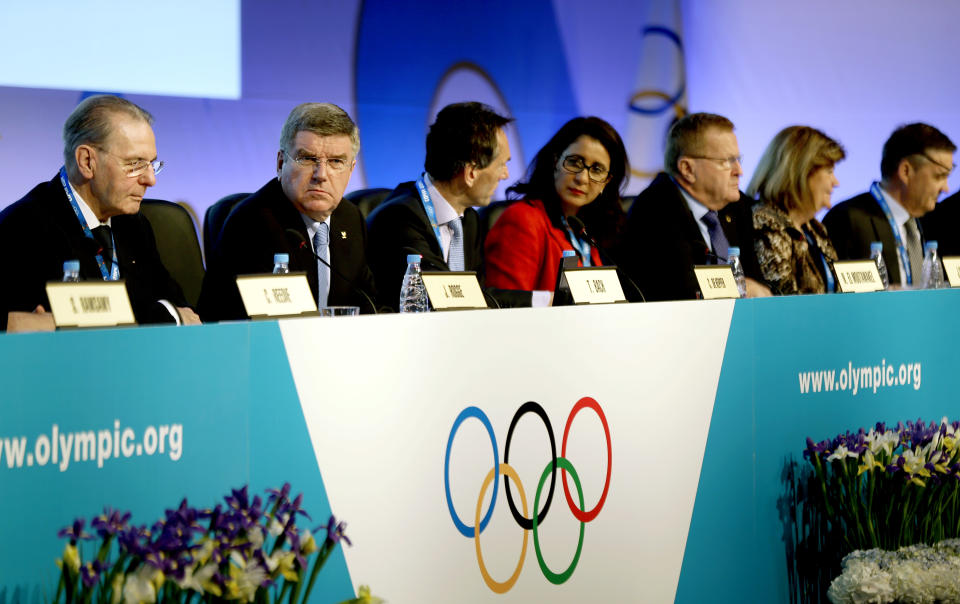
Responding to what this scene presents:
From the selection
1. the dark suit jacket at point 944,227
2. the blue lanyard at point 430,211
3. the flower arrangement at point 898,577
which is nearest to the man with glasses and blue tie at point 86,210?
the blue lanyard at point 430,211

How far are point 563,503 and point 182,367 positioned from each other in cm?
80

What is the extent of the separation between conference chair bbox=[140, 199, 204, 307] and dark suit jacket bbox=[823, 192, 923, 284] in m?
2.40

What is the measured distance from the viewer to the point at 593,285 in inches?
91.6

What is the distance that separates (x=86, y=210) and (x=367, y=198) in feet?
3.93

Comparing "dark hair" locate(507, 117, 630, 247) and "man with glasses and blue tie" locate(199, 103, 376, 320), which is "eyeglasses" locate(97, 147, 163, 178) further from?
"dark hair" locate(507, 117, 630, 247)

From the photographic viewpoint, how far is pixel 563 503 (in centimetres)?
204

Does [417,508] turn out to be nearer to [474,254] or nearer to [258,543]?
[258,543]

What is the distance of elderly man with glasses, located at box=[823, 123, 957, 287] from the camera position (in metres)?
4.30

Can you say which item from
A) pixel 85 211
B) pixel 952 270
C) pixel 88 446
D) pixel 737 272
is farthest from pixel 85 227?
pixel 952 270

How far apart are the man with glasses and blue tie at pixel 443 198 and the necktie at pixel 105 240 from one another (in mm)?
790

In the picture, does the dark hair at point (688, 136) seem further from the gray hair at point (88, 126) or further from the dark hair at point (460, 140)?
the gray hair at point (88, 126)

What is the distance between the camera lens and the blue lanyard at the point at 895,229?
4301mm

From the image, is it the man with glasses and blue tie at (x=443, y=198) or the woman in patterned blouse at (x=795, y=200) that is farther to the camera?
the woman in patterned blouse at (x=795, y=200)

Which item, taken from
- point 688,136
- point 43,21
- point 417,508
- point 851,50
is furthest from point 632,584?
point 851,50
